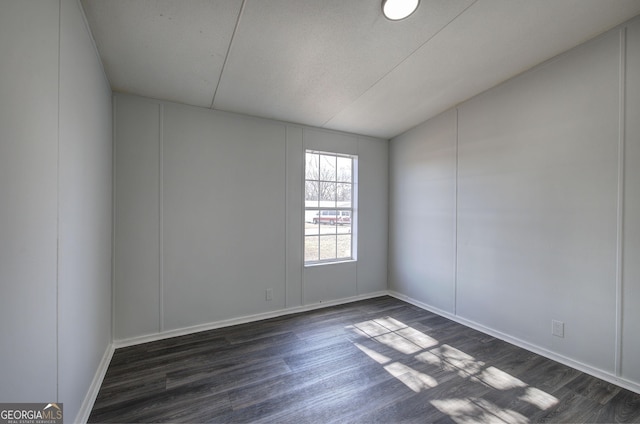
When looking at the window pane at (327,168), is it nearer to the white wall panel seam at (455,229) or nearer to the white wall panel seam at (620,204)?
the white wall panel seam at (455,229)

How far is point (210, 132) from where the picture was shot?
2.89 metres

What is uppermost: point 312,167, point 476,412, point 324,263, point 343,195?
point 312,167

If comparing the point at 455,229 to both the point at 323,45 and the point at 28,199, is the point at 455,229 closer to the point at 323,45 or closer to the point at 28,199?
the point at 323,45

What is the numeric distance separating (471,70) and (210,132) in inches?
107

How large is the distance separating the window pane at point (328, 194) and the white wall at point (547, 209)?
4.17 ft

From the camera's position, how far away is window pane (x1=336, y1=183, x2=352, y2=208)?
3809 mm

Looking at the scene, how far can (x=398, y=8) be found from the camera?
1.73 metres

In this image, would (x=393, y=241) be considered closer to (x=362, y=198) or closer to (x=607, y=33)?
Result: (x=362, y=198)

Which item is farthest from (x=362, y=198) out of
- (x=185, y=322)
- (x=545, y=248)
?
(x=185, y=322)

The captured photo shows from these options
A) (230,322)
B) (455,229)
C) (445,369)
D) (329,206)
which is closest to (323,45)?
(329,206)

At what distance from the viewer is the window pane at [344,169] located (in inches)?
151

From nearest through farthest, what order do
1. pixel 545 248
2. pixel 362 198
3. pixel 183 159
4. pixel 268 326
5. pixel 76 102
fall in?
pixel 76 102 → pixel 545 248 → pixel 183 159 → pixel 268 326 → pixel 362 198

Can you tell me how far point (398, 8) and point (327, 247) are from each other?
2751 millimetres

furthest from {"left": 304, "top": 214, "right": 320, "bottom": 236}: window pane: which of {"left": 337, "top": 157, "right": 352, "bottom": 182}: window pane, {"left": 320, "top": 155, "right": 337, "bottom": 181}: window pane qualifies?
{"left": 337, "top": 157, "right": 352, "bottom": 182}: window pane
